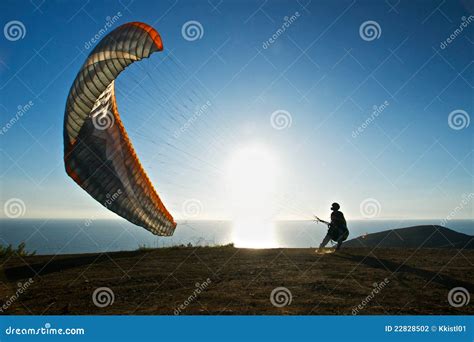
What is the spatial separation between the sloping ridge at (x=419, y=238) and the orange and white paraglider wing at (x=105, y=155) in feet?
44.3

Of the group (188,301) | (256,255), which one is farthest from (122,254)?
(188,301)

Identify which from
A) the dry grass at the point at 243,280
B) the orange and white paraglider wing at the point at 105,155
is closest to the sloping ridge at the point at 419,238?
the dry grass at the point at 243,280

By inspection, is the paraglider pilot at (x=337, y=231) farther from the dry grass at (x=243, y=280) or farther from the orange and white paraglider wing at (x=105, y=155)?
the orange and white paraglider wing at (x=105, y=155)

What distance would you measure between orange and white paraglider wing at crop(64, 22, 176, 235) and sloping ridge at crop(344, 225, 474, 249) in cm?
1349

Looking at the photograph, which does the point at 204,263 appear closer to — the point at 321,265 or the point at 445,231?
the point at 321,265

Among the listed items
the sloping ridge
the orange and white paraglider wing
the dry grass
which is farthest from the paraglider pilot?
the orange and white paraglider wing

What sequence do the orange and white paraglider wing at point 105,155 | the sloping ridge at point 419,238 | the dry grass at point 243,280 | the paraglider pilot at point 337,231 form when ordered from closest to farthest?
the dry grass at point 243,280, the orange and white paraglider wing at point 105,155, the paraglider pilot at point 337,231, the sloping ridge at point 419,238

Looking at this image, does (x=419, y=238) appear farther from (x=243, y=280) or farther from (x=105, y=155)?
(x=105, y=155)

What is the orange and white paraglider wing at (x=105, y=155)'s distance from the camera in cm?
1112

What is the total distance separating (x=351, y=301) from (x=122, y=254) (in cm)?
1000

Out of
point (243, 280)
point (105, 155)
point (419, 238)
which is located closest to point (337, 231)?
point (243, 280)

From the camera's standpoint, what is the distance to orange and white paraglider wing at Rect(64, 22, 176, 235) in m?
11.1

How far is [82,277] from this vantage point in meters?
9.78

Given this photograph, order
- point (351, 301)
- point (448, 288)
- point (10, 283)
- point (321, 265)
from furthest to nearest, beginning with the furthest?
point (321, 265), point (10, 283), point (448, 288), point (351, 301)
